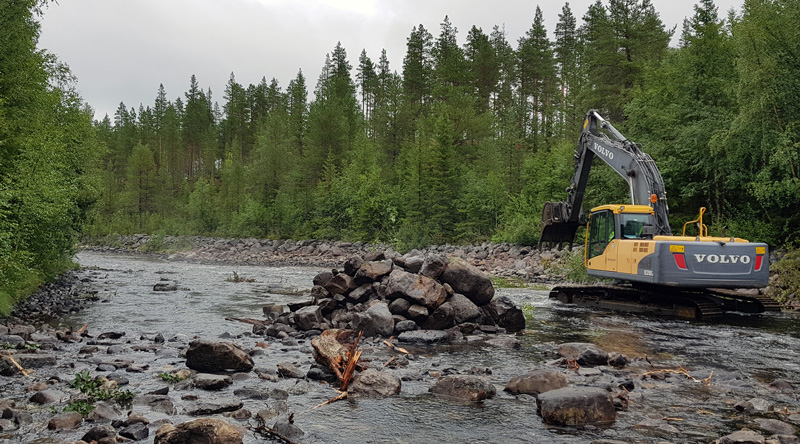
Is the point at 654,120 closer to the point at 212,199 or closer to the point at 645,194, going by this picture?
the point at 645,194

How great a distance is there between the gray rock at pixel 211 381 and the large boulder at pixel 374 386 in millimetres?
1907

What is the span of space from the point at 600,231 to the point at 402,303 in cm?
728

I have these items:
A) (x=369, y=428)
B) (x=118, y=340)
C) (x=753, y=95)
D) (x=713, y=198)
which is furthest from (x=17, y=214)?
(x=713, y=198)

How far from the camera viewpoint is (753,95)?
64.1 ft

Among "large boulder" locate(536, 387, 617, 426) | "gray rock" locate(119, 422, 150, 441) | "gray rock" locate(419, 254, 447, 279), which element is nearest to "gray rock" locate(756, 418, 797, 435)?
"large boulder" locate(536, 387, 617, 426)

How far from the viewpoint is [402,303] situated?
1326 cm

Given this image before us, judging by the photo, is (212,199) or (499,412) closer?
(499,412)

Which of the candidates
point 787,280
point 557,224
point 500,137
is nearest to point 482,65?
point 500,137

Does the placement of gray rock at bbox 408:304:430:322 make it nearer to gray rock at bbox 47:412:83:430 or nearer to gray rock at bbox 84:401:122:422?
gray rock at bbox 84:401:122:422

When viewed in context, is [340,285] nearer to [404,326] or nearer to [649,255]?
[404,326]

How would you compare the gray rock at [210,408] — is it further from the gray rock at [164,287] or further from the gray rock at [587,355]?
the gray rock at [164,287]

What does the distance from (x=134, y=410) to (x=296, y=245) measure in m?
44.8

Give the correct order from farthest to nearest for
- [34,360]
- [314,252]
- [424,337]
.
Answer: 1. [314,252]
2. [424,337]
3. [34,360]

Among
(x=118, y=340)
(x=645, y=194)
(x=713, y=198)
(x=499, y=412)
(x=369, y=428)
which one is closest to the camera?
(x=369, y=428)
